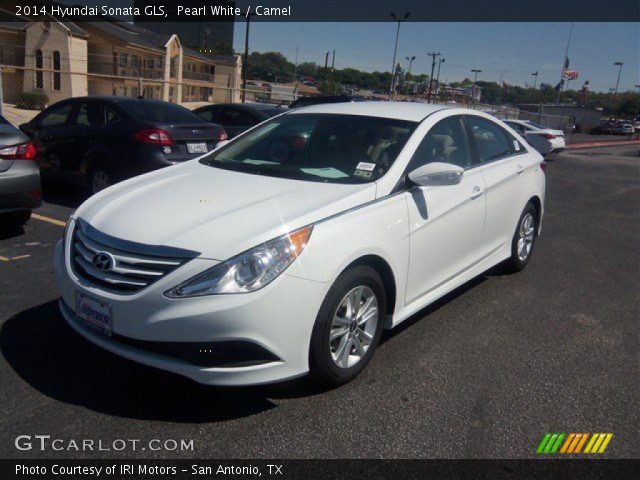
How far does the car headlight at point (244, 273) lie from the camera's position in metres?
2.81

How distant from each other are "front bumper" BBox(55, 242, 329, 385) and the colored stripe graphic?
1.29 metres

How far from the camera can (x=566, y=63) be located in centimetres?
5053

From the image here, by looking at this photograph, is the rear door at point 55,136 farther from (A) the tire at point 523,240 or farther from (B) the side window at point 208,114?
(A) the tire at point 523,240

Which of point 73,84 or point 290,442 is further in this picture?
point 73,84

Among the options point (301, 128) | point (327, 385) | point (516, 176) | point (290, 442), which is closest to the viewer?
point (290, 442)

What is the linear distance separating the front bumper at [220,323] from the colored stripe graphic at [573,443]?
1291 mm

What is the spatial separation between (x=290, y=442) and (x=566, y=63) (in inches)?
2156

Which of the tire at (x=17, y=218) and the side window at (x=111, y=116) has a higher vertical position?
the side window at (x=111, y=116)

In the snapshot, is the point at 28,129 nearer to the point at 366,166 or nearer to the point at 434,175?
the point at 366,166

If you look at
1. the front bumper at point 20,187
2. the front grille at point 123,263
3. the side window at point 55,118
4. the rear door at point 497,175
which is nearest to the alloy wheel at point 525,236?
the rear door at point 497,175

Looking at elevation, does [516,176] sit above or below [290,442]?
above
